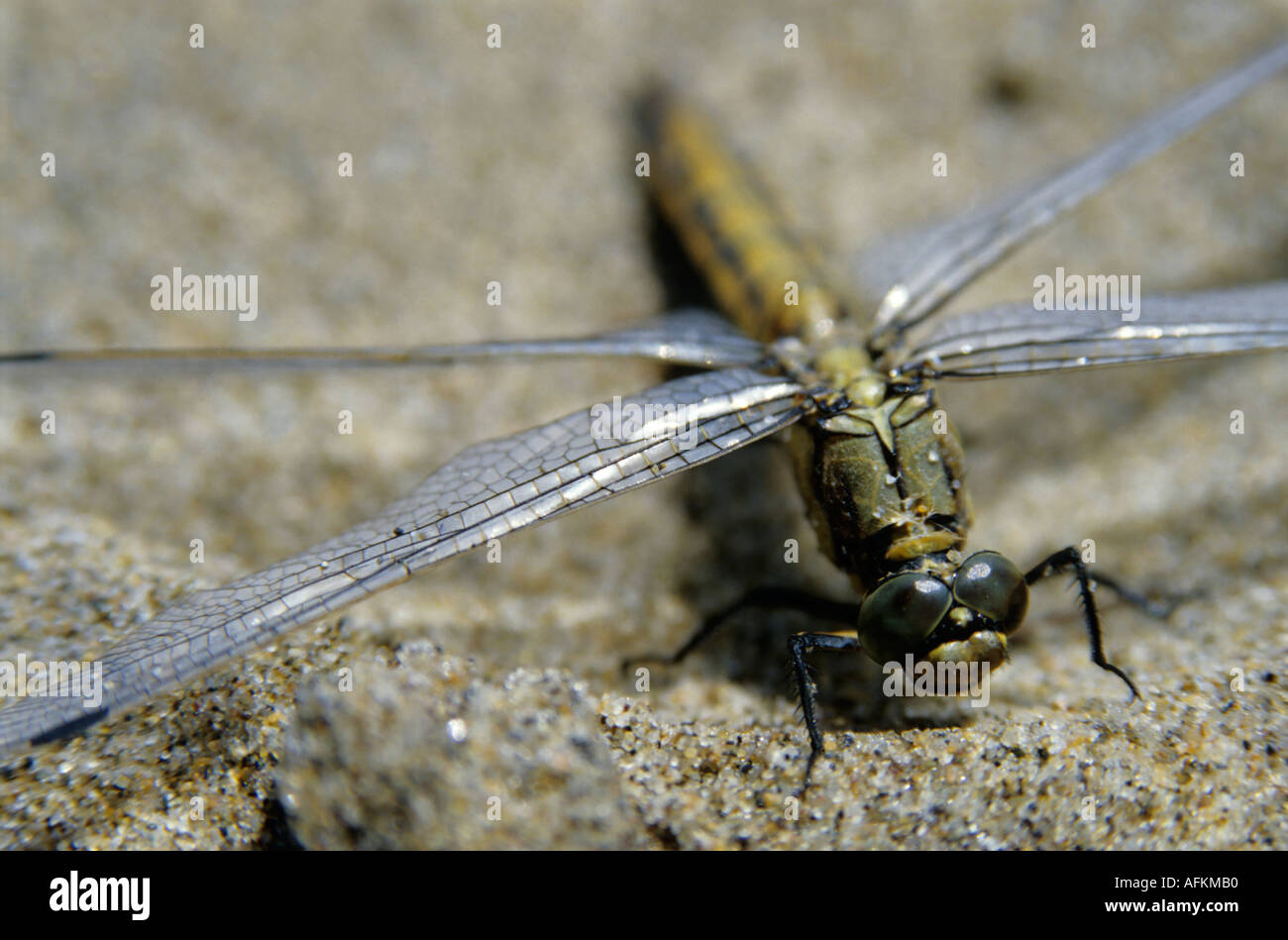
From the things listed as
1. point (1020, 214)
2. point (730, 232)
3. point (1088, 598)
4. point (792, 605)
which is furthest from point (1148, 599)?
point (730, 232)

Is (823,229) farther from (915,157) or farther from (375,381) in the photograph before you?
(375,381)

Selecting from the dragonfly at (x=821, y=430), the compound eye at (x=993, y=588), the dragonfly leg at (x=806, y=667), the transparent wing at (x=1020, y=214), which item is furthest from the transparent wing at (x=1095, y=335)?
the dragonfly leg at (x=806, y=667)

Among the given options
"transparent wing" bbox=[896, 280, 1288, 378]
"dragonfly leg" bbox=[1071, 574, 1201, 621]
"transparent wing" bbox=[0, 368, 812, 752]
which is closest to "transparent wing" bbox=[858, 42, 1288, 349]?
"transparent wing" bbox=[896, 280, 1288, 378]

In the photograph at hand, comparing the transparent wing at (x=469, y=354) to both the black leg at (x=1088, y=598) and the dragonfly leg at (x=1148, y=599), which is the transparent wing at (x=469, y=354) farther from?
the dragonfly leg at (x=1148, y=599)

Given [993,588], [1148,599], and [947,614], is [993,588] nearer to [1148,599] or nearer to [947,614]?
[947,614]

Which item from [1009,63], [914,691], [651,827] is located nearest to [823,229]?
[1009,63]
